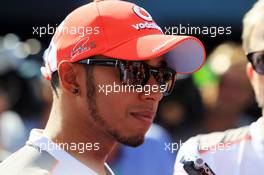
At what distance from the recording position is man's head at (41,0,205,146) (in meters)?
1.08

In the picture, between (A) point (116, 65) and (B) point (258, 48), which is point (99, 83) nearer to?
(A) point (116, 65)

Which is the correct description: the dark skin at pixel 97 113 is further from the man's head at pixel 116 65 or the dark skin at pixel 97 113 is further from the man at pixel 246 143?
the man at pixel 246 143

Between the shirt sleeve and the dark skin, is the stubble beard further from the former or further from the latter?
the shirt sleeve

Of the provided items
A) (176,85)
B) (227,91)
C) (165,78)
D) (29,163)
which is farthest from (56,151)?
(227,91)

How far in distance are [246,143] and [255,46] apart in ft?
0.76

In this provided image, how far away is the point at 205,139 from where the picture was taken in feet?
4.53

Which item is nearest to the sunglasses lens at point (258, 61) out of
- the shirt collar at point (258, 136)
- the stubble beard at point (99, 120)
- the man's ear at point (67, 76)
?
the shirt collar at point (258, 136)

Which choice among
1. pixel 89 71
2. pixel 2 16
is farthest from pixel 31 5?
pixel 89 71

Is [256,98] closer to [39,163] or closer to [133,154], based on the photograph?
[133,154]

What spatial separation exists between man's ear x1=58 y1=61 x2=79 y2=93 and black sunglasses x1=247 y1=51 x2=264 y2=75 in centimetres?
45

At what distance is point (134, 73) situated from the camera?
1.15 metres

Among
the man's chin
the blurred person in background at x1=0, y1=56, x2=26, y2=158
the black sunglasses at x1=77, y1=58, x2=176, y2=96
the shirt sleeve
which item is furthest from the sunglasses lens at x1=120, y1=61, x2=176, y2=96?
the blurred person in background at x1=0, y1=56, x2=26, y2=158

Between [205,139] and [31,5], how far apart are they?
55cm

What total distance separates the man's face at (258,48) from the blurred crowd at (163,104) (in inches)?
0.8
